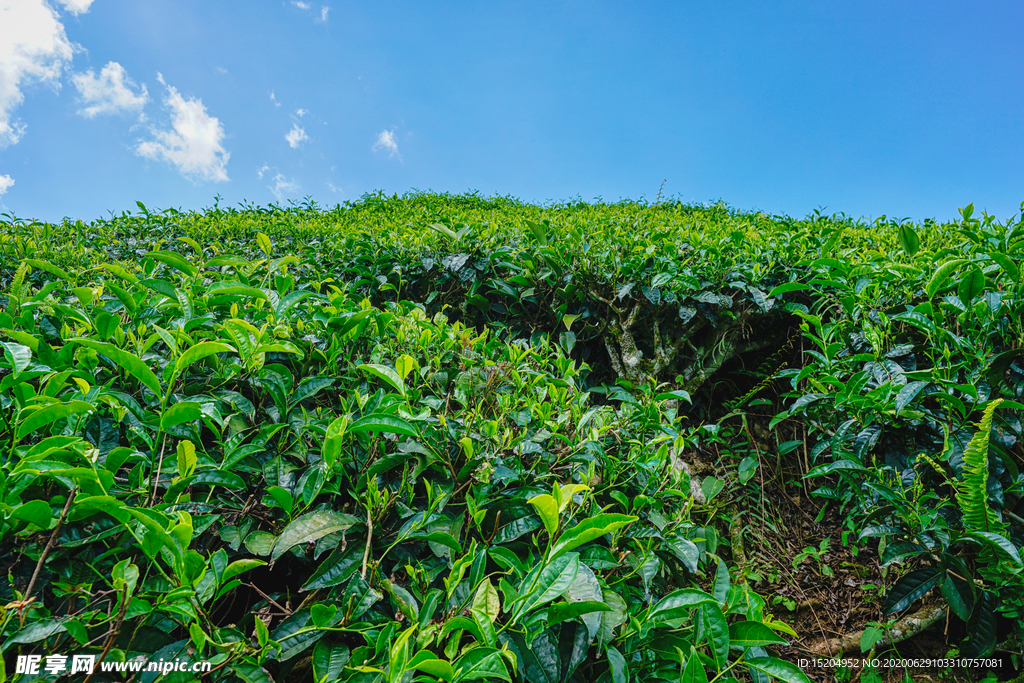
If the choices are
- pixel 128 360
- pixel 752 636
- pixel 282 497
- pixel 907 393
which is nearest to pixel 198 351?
pixel 128 360

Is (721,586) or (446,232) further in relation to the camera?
(446,232)

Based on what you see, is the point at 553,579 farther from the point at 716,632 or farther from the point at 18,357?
the point at 18,357

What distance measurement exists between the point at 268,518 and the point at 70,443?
16.6 inches

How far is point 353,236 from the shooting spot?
11.2 ft

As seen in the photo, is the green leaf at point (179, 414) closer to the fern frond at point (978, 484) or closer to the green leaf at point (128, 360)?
the green leaf at point (128, 360)

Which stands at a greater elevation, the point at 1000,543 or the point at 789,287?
the point at 789,287

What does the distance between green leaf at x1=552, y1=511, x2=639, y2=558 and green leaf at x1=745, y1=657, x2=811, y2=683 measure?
536 mm

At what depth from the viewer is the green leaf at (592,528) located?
839 millimetres

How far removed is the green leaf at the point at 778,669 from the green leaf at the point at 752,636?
1.3 inches

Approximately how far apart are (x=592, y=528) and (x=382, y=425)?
1.80ft

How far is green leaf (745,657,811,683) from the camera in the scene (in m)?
1.03

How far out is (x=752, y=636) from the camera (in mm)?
1101

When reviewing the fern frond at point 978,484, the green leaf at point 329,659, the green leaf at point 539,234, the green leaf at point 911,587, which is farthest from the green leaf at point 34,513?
the green leaf at point 539,234

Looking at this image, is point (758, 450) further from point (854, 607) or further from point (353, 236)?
point (353, 236)
